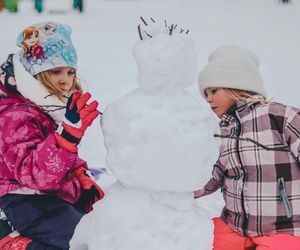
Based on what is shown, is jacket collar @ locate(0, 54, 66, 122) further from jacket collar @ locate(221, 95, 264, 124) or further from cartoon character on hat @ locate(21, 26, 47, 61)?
jacket collar @ locate(221, 95, 264, 124)

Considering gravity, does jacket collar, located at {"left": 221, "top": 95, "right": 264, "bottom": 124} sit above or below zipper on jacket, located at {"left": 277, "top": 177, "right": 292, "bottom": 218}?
above

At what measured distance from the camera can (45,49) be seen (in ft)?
7.39

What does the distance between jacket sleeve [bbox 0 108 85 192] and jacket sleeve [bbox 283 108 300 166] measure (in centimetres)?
83

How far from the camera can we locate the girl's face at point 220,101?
2.26 meters

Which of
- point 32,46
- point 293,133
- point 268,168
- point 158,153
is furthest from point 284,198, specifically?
point 32,46

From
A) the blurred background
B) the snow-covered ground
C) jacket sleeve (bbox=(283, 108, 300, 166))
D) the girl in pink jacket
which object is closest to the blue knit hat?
the girl in pink jacket

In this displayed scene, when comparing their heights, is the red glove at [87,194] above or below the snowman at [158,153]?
below

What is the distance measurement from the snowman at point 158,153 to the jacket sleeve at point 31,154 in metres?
0.41

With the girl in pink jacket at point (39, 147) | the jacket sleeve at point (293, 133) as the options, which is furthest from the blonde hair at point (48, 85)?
the jacket sleeve at point (293, 133)

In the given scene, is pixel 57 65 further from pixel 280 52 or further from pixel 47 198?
pixel 280 52

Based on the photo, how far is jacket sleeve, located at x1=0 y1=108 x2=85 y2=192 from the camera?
6.22ft

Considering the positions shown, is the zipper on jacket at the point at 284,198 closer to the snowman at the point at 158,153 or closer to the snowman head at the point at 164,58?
the snowman at the point at 158,153

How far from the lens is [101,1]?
63.0ft

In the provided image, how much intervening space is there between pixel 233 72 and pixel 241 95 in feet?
0.34
